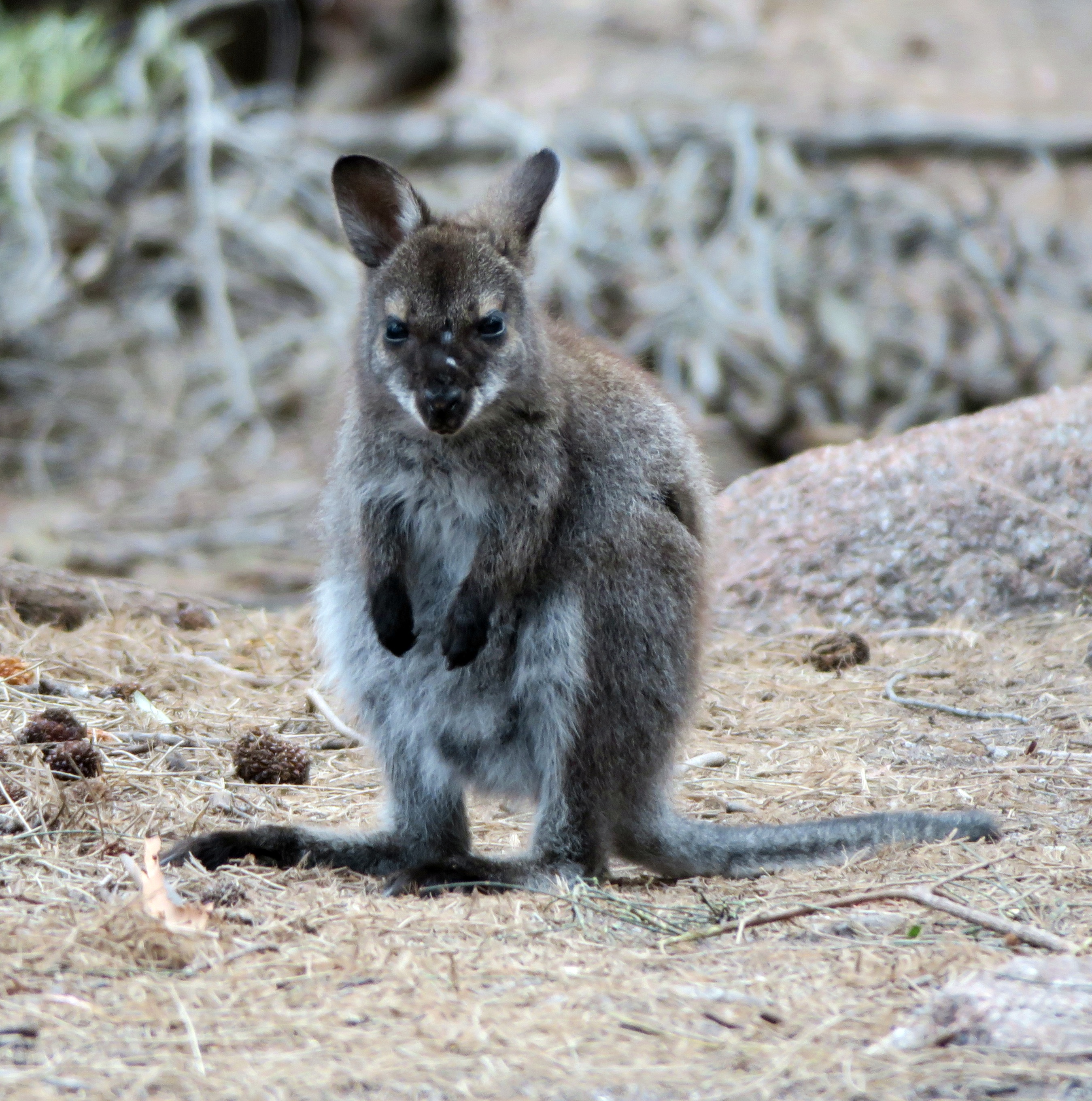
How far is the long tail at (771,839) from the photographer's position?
354cm

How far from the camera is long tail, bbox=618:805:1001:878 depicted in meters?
3.54

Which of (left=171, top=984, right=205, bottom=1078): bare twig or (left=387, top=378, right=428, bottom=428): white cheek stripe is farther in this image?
(left=387, top=378, right=428, bottom=428): white cheek stripe

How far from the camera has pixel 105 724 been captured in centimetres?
432

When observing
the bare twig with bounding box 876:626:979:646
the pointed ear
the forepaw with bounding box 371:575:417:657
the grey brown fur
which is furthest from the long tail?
the bare twig with bounding box 876:626:979:646

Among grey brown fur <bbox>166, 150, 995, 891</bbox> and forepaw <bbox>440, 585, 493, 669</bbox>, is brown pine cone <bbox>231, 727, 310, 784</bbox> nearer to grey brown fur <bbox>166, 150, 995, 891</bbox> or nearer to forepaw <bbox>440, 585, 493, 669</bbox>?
grey brown fur <bbox>166, 150, 995, 891</bbox>

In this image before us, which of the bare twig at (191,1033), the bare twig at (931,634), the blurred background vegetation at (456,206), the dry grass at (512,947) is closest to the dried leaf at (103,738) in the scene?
the dry grass at (512,947)

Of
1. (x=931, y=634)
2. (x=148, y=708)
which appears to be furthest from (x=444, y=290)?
(x=931, y=634)

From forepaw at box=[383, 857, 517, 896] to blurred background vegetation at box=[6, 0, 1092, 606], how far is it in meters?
5.41

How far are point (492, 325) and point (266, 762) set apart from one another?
4.68ft

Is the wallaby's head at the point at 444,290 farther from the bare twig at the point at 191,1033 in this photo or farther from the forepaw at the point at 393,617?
the bare twig at the point at 191,1033

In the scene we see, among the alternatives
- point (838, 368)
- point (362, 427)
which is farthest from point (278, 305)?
point (362, 427)

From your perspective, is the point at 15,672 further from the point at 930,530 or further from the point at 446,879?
the point at 930,530

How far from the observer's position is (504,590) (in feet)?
11.7

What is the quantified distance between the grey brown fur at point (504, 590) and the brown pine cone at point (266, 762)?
0.36 m
